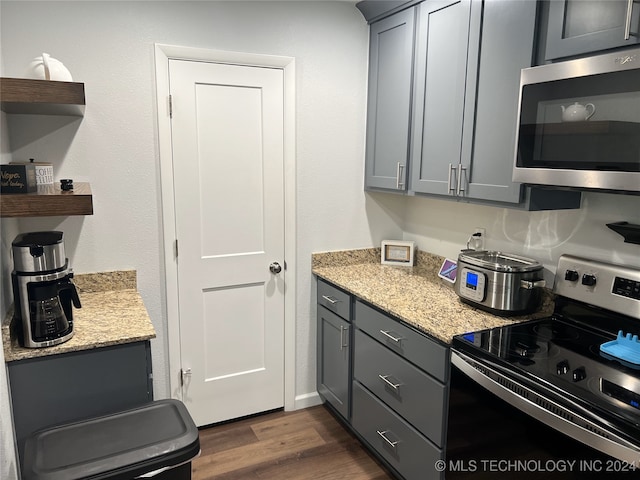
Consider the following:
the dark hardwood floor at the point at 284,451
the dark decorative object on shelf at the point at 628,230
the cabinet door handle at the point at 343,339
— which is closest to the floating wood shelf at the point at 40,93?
the cabinet door handle at the point at 343,339

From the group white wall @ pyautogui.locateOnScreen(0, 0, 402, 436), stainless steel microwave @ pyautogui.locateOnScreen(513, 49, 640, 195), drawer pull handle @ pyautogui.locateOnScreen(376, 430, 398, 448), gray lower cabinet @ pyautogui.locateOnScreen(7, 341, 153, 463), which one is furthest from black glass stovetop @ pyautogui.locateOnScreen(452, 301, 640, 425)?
white wall @ pyautogui.locateOnScreen(0, 0, 402, 436)

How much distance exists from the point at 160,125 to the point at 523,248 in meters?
1.88

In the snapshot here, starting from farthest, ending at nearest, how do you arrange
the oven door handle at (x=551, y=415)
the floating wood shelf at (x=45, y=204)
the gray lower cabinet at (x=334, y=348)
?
1. the gray lower cabinet at (x=334, y=348)
2. the floating wood shelf at (x=45, y=204)
3. the oven door handle at (x=551, y=415)

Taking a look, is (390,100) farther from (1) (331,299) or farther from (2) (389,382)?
(2) (389,382)

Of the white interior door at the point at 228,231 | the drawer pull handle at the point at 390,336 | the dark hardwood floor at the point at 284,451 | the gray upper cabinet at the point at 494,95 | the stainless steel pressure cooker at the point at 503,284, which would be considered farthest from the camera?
the white interior door at the point at 228,231

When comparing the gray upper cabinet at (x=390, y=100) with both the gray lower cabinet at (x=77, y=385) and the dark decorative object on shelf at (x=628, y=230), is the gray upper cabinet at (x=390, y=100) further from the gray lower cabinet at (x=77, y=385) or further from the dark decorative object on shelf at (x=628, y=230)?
the gray lower cabinet at (x=77, y=385)

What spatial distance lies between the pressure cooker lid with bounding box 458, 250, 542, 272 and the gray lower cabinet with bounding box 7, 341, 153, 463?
142cm

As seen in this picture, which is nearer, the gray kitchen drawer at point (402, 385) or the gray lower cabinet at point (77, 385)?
the gray lower cabinet at point (77, 385)

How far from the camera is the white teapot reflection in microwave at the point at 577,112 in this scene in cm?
152

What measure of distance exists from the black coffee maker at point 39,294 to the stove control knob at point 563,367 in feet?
5.73

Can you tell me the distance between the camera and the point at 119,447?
59.4 inches

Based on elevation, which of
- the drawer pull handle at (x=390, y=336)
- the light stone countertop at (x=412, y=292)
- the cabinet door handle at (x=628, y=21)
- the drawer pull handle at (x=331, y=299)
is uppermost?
the cabinet door handle at (x=628, y=21)

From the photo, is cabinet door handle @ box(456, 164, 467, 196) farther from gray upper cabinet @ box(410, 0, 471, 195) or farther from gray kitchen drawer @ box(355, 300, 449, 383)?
gray kitchen drawer @ box(355, 300, 449, 383)

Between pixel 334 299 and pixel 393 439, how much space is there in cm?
81
